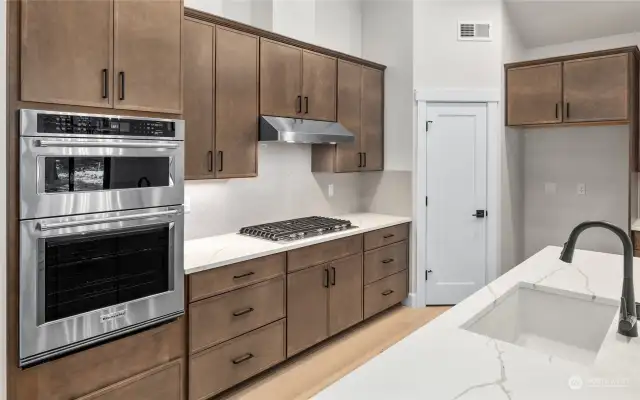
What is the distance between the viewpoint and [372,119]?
4.64m

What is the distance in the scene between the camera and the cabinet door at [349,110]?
422 centimetres

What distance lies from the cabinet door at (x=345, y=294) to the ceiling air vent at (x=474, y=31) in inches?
98.4

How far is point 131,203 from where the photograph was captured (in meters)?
2.25

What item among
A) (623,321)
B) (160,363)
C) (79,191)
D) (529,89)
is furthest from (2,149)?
(529,89)

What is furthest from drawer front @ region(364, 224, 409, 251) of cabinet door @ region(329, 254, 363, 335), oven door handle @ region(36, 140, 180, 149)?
oven door handle @ region(36, 140, 180, 149)

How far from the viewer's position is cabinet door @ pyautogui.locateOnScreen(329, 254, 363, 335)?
146 inches

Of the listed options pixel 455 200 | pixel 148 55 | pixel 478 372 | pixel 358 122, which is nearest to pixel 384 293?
pixel 455 200

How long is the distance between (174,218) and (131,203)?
261 millimetres

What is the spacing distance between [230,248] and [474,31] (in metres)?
3.34

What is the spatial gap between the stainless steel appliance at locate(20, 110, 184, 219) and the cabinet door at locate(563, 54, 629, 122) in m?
3.78

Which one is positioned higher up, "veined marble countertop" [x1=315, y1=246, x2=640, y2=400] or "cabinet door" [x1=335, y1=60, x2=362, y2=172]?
"cabinet door" [x1=335, y1=60, x2=362, y2=172]

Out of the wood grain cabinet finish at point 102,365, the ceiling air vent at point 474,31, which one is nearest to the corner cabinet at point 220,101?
the wood grain cabinet finish at point 102,365

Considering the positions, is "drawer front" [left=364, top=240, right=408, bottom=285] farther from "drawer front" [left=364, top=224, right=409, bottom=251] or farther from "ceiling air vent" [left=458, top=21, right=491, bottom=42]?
"ceiling air vent" [left=458, top=21, right=491, bottom=42]

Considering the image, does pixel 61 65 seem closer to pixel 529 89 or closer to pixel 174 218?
pixel 174 218
